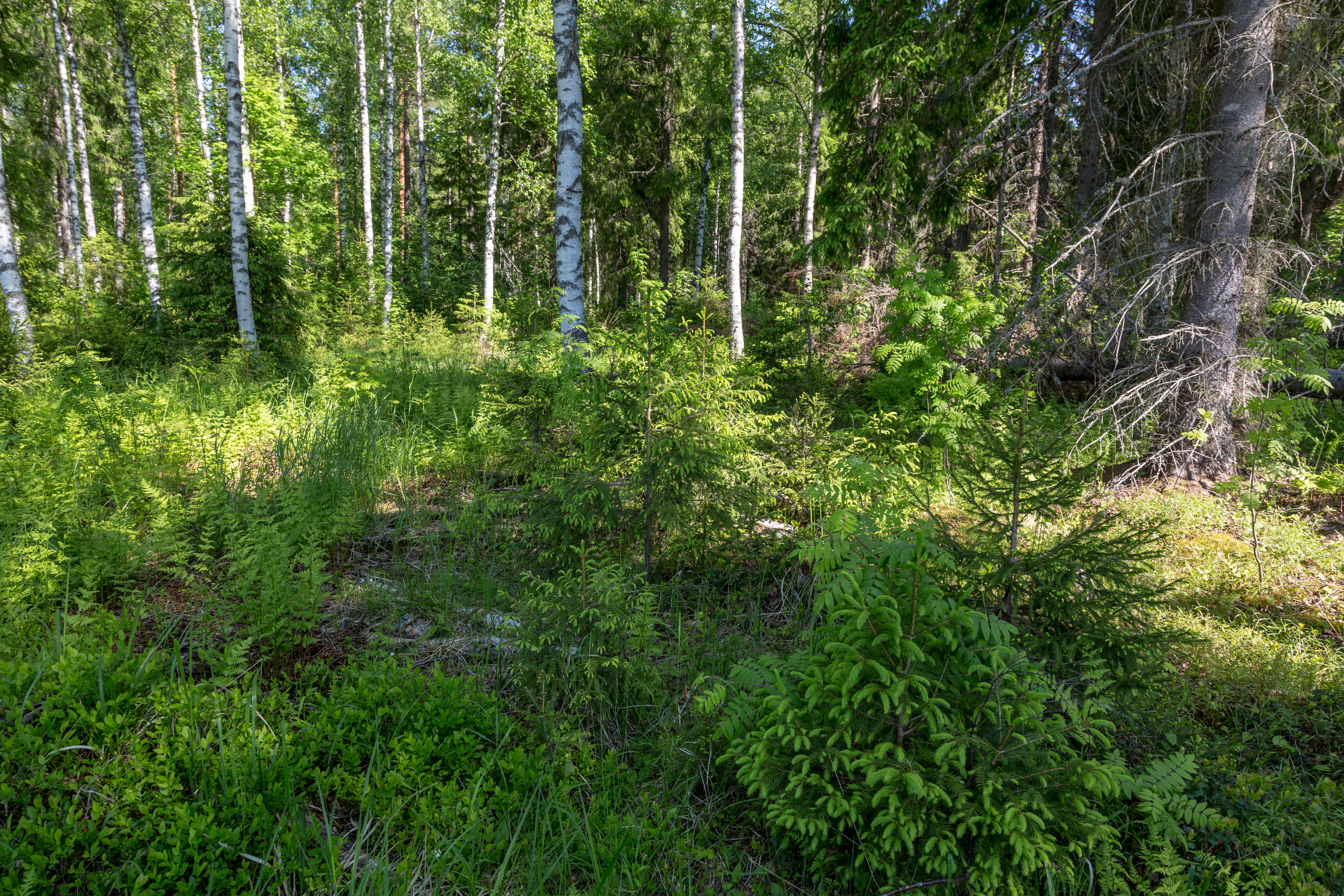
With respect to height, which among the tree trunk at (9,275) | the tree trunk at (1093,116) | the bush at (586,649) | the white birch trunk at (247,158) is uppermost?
the white birch trunk at (247,158)

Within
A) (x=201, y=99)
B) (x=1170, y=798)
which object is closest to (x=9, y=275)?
(x=201, y=99)

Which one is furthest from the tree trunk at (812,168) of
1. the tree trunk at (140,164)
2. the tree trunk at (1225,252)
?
the tree trunk at (140,164)

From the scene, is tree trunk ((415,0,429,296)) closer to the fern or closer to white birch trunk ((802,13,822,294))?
white birch trunk ((802,13,822,294))

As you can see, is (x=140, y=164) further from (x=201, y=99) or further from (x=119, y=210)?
(x=119, y=210)

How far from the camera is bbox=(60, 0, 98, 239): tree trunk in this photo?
14.7 meters

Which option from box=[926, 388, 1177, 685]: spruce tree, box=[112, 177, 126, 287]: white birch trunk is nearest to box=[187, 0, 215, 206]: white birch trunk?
box=[112, 177, 126, 287]: white birch trunk

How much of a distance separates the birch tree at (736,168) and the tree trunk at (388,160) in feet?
28.0

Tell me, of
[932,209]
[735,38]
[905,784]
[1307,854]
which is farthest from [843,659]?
[735,38]

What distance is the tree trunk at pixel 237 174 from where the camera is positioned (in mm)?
Result: 9117

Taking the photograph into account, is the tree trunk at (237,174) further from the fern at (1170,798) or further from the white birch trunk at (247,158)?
the fern at (1170,798)

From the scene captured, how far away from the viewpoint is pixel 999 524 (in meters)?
2.67

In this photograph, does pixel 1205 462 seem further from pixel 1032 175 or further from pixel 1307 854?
pixel 1032 175

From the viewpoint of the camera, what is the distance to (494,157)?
578 inches

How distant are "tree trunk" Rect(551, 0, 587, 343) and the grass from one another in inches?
112
